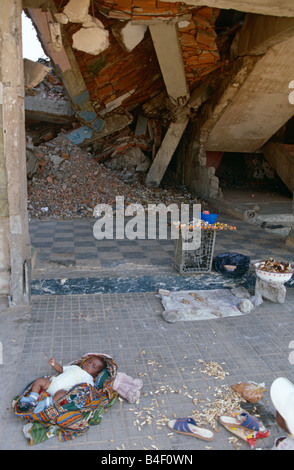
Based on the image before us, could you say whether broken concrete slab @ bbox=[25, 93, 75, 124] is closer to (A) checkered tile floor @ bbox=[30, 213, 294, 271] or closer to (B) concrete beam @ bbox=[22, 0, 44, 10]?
(A) checkered tile floor @ bbox=[30, 213, 294, 271]

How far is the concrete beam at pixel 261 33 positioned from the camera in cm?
673

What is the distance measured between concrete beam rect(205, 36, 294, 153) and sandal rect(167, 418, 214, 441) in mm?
7398

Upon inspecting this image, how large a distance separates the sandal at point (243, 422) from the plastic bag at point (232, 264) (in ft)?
8.90

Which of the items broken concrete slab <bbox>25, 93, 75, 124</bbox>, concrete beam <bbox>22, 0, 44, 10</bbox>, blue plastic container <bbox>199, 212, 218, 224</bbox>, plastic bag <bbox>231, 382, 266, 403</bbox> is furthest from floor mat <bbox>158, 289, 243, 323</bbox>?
broken concrete slab <bbox>25, 93, 75, 124</bbox>

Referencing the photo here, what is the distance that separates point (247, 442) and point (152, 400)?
842 millimetres

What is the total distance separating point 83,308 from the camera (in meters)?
4.88

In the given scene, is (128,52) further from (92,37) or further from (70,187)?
(70,187)

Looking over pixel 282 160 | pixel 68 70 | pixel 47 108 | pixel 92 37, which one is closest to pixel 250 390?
pixel 92 37

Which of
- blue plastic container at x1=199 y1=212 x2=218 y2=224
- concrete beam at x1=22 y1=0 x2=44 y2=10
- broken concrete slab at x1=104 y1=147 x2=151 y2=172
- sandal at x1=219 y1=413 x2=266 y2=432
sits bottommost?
sandal at x1=219 y1=413 x2=266 y2=432

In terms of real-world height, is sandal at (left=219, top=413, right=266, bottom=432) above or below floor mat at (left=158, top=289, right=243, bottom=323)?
below

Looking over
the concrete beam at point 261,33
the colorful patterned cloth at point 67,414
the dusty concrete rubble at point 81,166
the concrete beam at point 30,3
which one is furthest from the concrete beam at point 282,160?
the colorful patterned cloth at point 67,414

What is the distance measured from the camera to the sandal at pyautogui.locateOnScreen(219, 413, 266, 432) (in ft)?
9.88

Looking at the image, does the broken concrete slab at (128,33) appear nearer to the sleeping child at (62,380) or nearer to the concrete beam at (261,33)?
the concrete beam at (261,33)

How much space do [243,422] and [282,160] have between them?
9971mm
